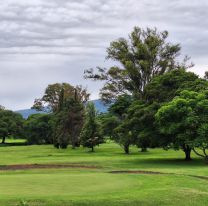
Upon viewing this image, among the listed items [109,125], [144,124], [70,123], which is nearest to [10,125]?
[70,123]

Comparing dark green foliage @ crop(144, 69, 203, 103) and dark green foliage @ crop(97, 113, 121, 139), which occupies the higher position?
dark green foliage @ crop(144, 69, 203, 103)

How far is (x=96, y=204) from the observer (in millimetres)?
17766

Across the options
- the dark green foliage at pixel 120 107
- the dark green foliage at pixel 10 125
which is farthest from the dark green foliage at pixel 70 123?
the dark green foliage at pixel 10 125

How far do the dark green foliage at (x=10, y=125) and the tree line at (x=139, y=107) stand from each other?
1.19 m

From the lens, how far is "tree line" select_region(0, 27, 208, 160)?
137 feet

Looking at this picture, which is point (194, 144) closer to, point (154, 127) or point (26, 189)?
point (154, 127)

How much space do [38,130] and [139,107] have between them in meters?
54.7

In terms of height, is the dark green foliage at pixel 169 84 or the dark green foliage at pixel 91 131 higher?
the dark green foliage at pixel 169 84

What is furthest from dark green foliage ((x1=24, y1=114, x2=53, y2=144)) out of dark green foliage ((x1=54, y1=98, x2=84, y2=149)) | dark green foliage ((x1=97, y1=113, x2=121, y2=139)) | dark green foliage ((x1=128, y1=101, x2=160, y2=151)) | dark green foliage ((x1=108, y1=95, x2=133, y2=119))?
dark green foliage ((x1=128, y1=101, x2=160, y2=151))

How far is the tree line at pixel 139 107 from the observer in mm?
41656

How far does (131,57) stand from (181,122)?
35.9 m

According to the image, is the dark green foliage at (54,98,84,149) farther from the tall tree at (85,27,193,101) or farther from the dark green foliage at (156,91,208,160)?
the dark green foliage at (156,91,208,160)

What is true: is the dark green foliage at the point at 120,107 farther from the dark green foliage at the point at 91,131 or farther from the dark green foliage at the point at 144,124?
the dark green foliage at the point at 144,124

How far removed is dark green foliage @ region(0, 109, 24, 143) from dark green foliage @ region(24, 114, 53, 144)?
5202 mm
